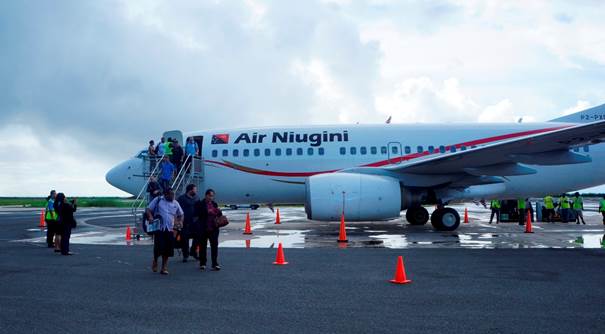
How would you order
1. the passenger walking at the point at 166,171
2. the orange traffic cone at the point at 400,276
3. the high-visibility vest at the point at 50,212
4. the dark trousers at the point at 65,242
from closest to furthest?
the orange traffic cone at the point at 400,276, the dark trousers at the point at 65,242, the high-visibility vest at the point at 50,212, the passenger walking at the point at 166,171

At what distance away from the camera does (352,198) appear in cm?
1547

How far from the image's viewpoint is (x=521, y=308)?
6113 millimetres

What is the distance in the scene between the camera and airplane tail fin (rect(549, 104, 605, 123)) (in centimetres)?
2009

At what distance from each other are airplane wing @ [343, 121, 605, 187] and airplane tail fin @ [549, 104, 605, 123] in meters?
5.16

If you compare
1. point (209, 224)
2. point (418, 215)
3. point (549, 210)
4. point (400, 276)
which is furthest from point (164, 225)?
point (549, 210)

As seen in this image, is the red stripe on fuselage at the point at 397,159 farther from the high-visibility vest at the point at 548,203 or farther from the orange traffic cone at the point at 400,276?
the orange traffic cone at the point at 400,276

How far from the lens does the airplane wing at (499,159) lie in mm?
13852

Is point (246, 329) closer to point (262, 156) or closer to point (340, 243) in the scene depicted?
point (340, 243)

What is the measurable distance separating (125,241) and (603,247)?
42.7 feet

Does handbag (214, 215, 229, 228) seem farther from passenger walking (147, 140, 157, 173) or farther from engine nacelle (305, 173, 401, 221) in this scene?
passenger walking (147, 140, 157, 173)

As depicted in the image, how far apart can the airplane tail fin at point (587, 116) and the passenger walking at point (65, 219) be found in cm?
1869

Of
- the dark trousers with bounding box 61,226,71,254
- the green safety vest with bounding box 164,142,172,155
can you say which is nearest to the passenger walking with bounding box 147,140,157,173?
the green safety vest with bounding box 164,142,172,155

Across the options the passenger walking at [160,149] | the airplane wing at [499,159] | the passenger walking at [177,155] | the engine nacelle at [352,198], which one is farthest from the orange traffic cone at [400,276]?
the passenger walking at [160,149]

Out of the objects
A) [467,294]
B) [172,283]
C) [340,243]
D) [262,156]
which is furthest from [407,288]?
[262,156]
